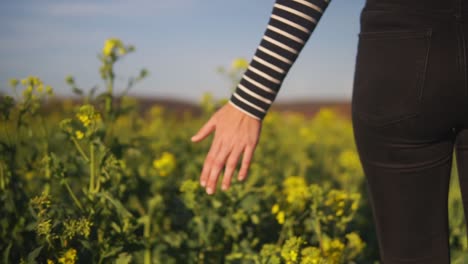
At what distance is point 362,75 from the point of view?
45.4 inches

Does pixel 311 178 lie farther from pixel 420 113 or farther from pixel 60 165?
pixel 420 113

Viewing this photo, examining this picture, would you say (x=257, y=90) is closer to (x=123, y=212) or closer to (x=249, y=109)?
(x=249, y=109)

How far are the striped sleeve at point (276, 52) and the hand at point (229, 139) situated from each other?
19 mm

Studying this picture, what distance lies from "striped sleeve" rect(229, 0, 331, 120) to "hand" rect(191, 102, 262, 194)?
19mm

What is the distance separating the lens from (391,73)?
1102 mm

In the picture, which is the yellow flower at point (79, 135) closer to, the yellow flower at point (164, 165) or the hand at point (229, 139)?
the hand at point (229, 139)

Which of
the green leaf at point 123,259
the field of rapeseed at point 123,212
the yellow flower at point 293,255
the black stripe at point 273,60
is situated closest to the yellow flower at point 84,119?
the field of rapeseed at point 123,212

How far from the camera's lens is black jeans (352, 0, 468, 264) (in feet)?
3.49

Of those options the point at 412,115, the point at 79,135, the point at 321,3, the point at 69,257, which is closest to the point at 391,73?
the point at 412,115

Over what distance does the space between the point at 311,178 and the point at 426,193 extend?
11.3 feet

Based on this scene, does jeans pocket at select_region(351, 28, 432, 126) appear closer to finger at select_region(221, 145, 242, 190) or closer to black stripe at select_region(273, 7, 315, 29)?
black stripe at select_region(273, 7, 315, 29)

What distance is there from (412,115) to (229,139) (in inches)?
14.8

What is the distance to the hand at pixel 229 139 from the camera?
1224 mm

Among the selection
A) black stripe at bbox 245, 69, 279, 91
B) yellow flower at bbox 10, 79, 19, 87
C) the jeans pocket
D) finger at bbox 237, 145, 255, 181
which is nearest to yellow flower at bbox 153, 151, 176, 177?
yellow flower at bbox 10, 79, 19, 87
